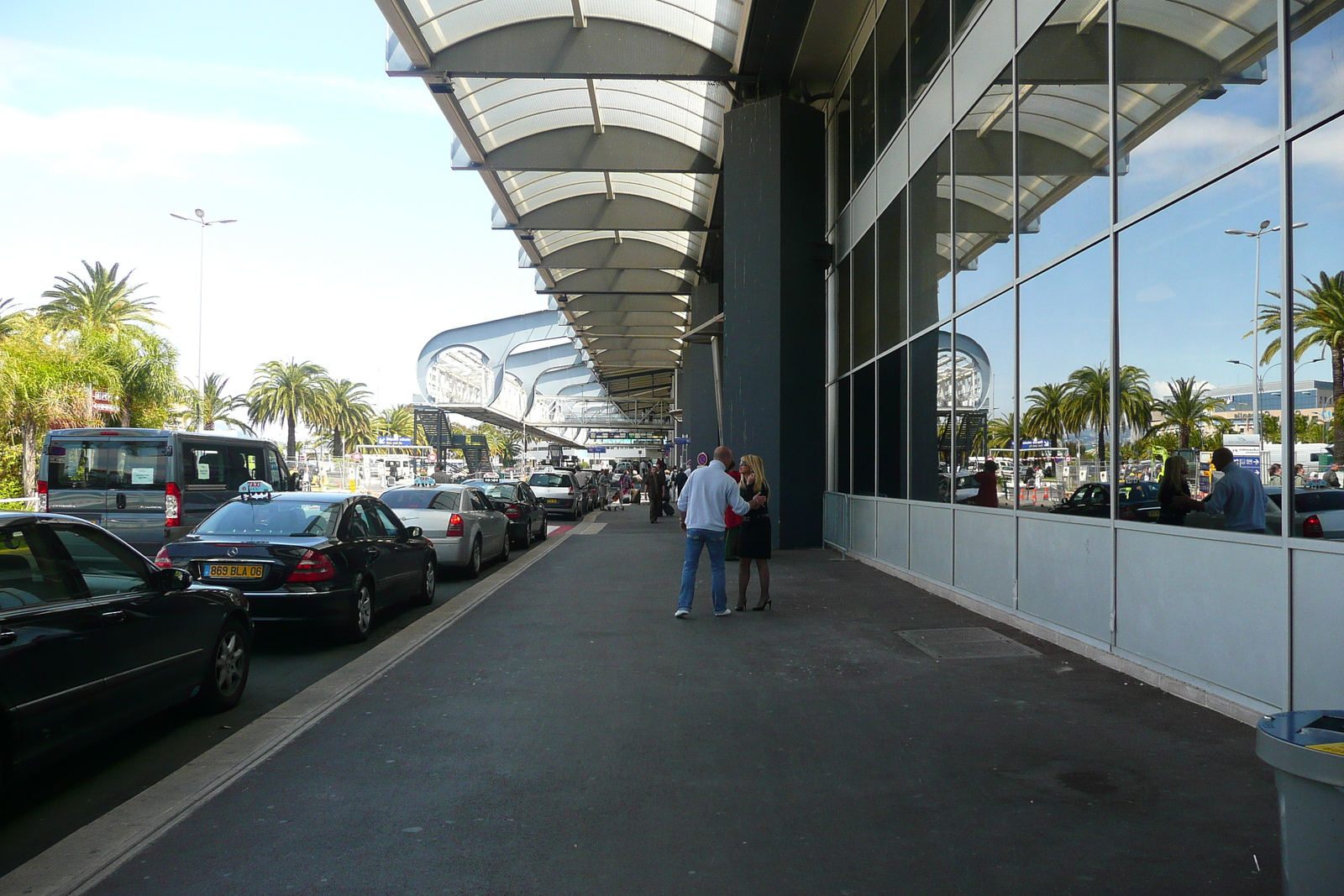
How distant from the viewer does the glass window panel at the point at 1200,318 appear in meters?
6.31

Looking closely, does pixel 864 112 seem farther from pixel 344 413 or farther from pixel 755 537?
pixel 344 413

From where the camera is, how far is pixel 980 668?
310 inches

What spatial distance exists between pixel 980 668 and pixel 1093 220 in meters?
3.78

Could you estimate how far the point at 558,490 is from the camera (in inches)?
1270

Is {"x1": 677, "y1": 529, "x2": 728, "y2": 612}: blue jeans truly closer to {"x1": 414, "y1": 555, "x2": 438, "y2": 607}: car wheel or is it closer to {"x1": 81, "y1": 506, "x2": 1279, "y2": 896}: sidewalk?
{"x1": 81, "y1": 506, "x2": 1279, "y2": 896}: sidewalk

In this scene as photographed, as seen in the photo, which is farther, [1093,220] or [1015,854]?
[1093,220]

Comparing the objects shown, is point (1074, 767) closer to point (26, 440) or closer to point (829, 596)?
point (829, 596)

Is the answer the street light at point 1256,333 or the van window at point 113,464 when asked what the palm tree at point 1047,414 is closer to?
the street light at point 1256,333

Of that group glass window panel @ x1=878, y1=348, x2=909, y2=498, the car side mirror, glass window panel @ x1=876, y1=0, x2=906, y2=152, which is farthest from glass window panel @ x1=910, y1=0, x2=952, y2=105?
the car side mirror

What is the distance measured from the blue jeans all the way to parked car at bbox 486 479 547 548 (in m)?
8.59

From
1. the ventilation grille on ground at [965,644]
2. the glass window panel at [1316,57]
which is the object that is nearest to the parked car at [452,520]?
the ventilation grille on ground at [965,644]

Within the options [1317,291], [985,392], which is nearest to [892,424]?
[985,392]

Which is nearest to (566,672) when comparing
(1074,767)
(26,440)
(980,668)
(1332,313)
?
(980,668)

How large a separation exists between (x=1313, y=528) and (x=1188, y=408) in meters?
1.71
